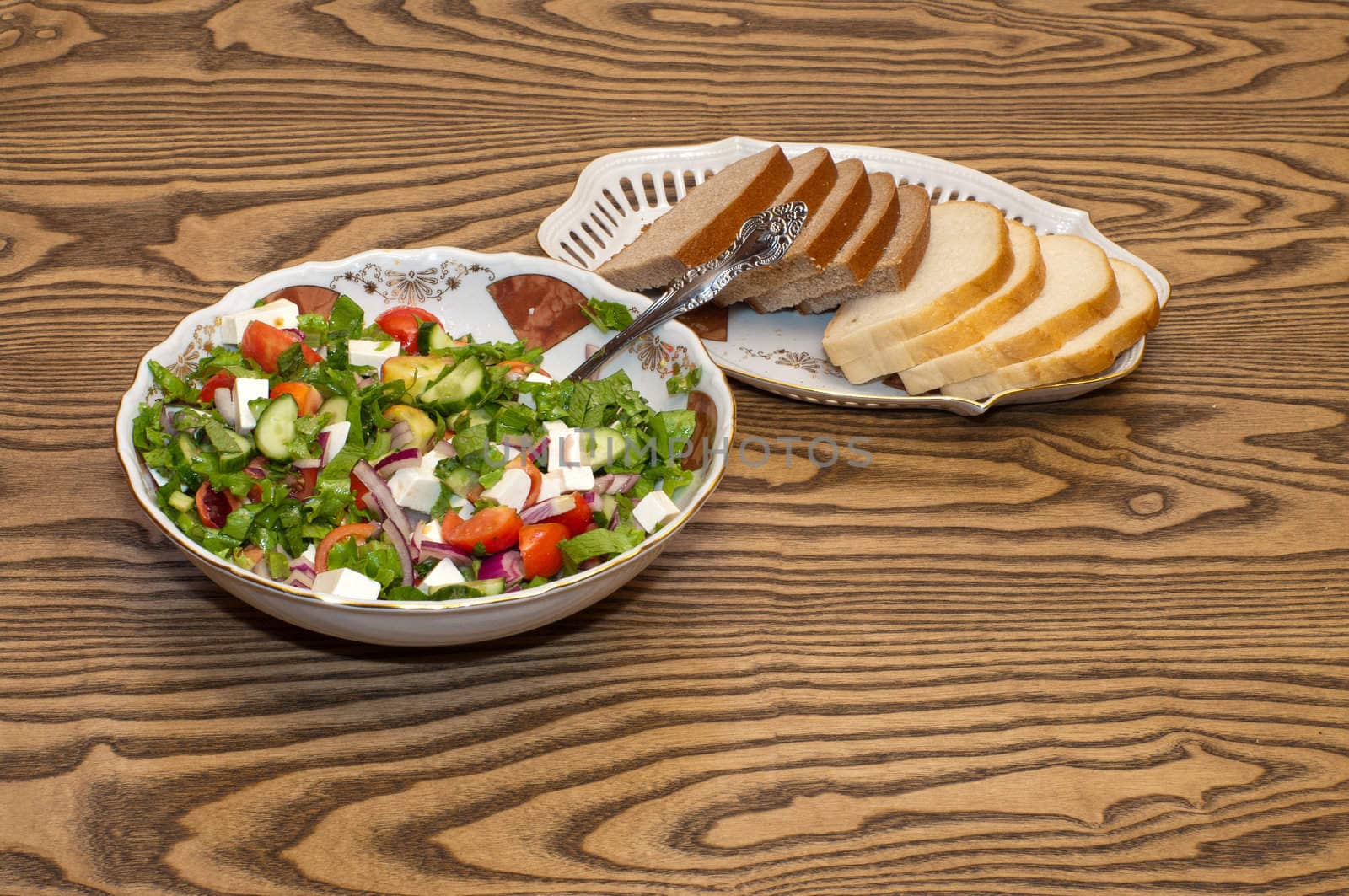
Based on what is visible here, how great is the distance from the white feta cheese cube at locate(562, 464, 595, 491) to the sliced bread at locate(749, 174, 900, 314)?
0.87 metres

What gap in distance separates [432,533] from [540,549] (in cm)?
18

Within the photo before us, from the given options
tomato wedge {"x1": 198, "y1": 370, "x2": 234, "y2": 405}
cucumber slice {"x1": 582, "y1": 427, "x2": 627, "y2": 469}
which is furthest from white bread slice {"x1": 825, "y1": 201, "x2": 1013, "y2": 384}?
tomato wedge {"x1": 198, "y1": 370, "x2": 234, "y2": 405}

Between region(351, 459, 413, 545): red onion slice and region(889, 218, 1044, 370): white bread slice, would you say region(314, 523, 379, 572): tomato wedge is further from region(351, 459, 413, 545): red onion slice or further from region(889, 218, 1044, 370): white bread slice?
region(889, 218, 1044, 370): white bread slice

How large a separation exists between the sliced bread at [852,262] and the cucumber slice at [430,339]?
769 mm

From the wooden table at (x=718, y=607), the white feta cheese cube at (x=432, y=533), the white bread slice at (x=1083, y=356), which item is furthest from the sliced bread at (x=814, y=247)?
the white feta cheese cube at (x=432, y=533)

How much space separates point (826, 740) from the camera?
6.00ft

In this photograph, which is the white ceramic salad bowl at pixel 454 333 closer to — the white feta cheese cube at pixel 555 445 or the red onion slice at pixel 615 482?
the red onion slice at pixel 615 482

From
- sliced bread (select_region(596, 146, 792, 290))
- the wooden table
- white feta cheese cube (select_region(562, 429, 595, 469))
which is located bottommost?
the wooden table

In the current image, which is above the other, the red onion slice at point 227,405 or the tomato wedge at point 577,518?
the red onion slice at point 227,405

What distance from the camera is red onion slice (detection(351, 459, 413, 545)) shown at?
5.95 feet

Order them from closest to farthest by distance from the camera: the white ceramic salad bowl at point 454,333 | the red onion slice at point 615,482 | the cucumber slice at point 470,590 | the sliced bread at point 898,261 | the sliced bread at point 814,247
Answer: the white ceramic salad bowl at point 454,333 < the cucumber slice at point 470,590 < the red onion slice at point 615,482 < the sliced bread at point 814,247 < the sliced bread at point 898,261

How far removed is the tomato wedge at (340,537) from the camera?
176 cm

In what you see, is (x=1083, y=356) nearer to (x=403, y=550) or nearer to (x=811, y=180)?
(x=811, y=180)

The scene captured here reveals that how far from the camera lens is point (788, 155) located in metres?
2.94
